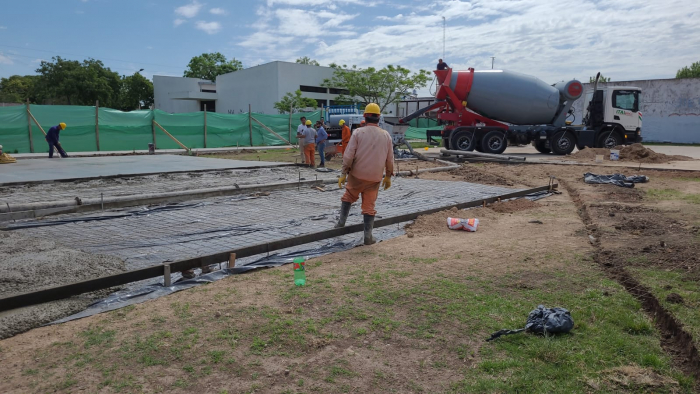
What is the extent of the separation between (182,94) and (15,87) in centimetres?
2474

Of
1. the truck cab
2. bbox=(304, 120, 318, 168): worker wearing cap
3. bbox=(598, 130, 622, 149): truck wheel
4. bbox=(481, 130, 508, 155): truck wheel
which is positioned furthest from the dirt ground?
bbox=(598, 130, 622, 149): truck wheel

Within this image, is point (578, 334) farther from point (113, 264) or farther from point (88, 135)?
point (88, 135)

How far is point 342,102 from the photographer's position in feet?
183

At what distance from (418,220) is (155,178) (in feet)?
23.5

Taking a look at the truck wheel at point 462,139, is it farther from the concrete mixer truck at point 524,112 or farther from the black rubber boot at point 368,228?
the black rubber boot at point 368,228

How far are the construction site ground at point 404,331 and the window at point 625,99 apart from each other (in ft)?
57.7

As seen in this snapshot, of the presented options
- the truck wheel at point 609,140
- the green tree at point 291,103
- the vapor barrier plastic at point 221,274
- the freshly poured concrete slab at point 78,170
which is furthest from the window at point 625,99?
the green tree at point 291,103

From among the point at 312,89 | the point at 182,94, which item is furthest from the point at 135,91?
the point at 312,89

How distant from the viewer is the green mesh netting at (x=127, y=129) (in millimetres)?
19266

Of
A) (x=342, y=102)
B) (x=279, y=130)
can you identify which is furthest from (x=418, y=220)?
(x=342, y=102)

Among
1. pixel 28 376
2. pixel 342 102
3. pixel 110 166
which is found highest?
pixel 342 102

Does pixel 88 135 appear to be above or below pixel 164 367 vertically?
above

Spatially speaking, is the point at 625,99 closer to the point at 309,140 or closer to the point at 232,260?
the point at 309,140

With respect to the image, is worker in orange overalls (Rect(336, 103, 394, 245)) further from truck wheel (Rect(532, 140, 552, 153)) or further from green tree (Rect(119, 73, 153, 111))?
green tree (Rect(119, 73, 153, 111))
